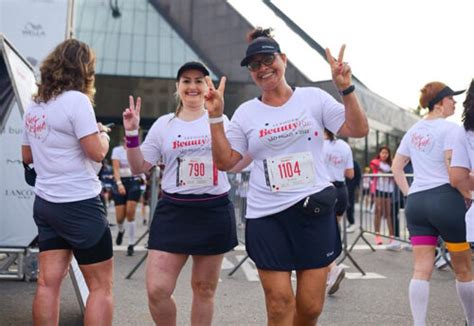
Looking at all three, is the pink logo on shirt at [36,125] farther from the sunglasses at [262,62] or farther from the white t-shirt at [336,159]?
the white t-shirt at [336,159]

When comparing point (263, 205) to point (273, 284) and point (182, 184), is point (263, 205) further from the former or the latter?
point (182, 184)

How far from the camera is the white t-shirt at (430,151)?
3.76 meters

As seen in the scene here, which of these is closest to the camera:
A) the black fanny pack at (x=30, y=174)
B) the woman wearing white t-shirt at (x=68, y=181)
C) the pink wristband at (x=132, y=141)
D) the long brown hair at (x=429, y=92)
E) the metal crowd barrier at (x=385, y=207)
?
the woman wearing white t-shirt at (x=68, y=181)

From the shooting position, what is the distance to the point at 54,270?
9.97ft

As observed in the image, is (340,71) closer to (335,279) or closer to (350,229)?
(335,279)

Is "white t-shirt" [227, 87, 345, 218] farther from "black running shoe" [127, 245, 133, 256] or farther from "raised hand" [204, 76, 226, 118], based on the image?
"black running shoe" [127, 245, 133, 256]

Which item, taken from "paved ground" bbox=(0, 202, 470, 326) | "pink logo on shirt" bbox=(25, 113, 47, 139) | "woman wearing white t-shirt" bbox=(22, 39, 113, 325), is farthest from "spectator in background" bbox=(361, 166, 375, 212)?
"pink logo on shirt" bbox=(25, 113, 47, 139)

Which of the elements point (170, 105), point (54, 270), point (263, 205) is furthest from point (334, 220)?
point (170, 105)

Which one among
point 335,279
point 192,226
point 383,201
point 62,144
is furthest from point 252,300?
point 383,201

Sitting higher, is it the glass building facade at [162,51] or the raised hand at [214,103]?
the glass building facade at [162,51]

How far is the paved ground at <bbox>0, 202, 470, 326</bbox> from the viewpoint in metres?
4.53

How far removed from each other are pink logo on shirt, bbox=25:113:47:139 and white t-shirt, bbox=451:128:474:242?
229 cm

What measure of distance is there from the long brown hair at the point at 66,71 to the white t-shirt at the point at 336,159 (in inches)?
170

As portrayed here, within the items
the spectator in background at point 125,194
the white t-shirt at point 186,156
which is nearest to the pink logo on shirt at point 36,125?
the white t-shirt at point 186,156
